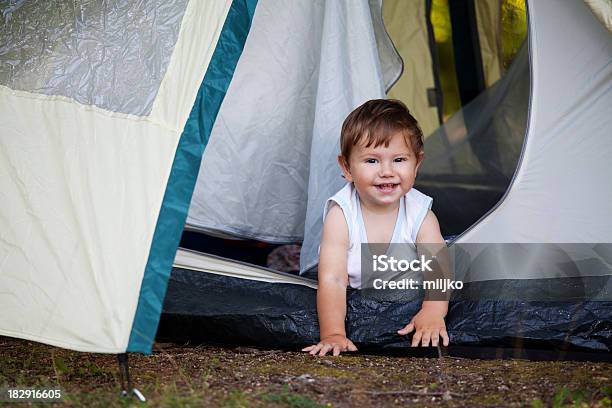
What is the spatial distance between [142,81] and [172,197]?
0.34 meters

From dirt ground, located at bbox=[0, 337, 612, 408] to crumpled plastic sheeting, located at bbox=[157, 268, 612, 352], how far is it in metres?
0.05

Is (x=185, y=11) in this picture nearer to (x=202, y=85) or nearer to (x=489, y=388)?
(x=202, y=85)

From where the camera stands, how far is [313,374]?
192 centimetres

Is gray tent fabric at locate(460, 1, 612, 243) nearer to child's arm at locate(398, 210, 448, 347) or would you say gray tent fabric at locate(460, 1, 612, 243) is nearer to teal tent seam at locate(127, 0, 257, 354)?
child's arm at locate(398, 210, 448, 347)

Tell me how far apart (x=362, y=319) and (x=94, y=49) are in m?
0.95

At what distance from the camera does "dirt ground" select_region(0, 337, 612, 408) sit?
1.74 m

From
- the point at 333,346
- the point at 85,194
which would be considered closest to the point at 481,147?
the point at 333,346

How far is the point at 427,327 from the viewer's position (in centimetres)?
209

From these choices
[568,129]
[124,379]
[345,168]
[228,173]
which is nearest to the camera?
[124,379]

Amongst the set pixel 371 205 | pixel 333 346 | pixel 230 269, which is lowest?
pixel 333 346

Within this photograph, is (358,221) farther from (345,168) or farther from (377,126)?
(377,126)

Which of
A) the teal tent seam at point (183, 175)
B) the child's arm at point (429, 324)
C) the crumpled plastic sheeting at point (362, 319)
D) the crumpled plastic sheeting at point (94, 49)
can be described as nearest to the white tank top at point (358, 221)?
the crumpled plastic sheeting at point (362, 319)

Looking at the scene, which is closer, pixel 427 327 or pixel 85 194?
pixel 85 194

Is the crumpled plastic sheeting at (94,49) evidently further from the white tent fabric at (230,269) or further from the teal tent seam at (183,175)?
the white tent fabric at (230,269)
